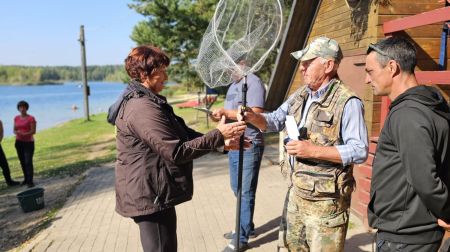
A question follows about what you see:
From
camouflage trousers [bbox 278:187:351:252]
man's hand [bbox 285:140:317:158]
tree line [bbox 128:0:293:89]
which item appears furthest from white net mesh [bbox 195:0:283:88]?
tree line [bbox 128:0:293:89]

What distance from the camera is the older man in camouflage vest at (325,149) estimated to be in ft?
7.31

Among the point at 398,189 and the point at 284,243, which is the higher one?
the point at 398,189

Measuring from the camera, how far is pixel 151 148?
7.84 feet

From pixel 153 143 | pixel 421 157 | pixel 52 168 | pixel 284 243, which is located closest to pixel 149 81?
pixel 153 143

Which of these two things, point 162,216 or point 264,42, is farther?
point 264,42

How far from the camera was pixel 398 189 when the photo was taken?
5.95ft

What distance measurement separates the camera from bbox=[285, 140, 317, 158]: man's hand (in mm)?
2195

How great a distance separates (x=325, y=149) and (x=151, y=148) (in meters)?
1.08

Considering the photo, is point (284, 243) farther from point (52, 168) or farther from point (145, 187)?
point (52, 168)

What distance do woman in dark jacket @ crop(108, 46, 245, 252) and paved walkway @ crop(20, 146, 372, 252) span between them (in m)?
1.89

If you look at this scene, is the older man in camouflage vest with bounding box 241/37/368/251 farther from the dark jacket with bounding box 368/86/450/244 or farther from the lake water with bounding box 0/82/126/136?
the lake water with bounding box 0/82/126/136

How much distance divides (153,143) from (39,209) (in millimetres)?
5002

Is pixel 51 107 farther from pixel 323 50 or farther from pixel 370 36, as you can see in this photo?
pixel 323 50

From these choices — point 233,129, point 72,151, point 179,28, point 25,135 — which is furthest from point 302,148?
point 179,28
